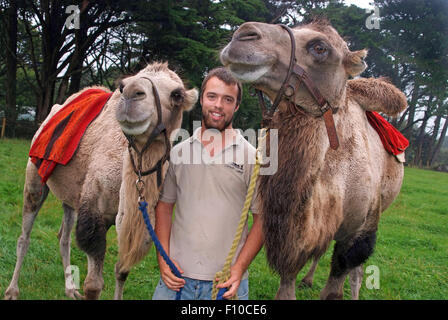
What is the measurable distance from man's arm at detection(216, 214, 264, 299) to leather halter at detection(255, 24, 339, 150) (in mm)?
672

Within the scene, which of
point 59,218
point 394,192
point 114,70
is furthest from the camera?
point 114,70

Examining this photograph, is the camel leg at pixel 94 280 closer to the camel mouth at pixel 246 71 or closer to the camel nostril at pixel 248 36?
the camel mouth at pixel 246 71

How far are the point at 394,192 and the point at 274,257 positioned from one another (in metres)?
2.21

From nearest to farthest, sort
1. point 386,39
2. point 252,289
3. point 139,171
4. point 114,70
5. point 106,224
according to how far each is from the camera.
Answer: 1. point 139,171
2. point 106,224
3. point 252,289
4. point 114,70
5. point 386,39

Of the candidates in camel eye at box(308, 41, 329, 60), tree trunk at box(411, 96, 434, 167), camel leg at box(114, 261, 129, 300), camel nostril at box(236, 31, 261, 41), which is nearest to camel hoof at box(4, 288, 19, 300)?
camel leg at box(114, 261, 129, 300)

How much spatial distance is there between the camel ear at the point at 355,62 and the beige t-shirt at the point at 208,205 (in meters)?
0.88

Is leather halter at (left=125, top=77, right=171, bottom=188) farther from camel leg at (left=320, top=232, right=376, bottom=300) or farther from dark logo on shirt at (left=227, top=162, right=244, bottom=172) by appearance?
camel leg at (left=320, top=232, right=376, bottom=300)

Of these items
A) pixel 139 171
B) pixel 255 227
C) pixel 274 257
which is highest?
pixel 139 171

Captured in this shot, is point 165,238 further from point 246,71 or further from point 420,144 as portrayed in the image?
point 420,144

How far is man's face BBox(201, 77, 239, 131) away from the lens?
2549mm

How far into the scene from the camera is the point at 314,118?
267cm

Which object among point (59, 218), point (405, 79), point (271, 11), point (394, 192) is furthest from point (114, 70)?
point (405, 79)

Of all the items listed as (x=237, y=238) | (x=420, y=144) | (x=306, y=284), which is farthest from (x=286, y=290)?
(x=420, y=144)

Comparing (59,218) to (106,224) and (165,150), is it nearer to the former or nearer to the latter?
(106,224)
